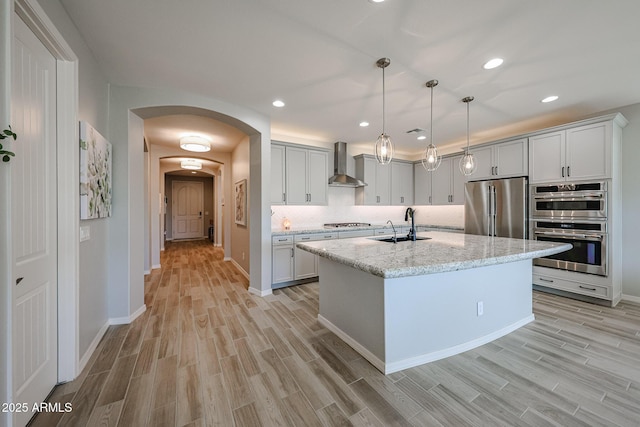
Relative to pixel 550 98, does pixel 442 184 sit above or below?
below

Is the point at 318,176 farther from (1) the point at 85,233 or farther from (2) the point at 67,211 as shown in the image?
(2) the point at 67,211

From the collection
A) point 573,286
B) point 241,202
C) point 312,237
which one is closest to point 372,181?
point 312,237

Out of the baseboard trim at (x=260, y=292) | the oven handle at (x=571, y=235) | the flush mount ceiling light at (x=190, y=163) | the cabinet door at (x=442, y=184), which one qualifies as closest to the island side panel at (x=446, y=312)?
the oven handle at (x=571, y=235)

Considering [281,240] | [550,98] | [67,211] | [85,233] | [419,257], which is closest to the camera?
[67,211]

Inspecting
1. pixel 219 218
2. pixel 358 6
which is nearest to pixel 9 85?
pixel 358 6

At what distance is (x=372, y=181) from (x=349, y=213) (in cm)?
87

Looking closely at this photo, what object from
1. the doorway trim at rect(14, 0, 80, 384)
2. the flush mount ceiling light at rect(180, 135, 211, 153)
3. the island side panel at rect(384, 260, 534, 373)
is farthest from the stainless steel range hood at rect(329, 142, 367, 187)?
the doorway trim at rect(14, 0, 80, 384)

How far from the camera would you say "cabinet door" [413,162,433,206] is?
18.2 ft

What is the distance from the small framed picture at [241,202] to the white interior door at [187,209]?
607cm

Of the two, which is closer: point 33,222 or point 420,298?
point 33,222

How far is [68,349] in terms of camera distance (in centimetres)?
179

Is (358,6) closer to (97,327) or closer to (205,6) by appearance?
(205,6)

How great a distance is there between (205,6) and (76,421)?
2.74m

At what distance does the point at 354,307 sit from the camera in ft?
7.25
